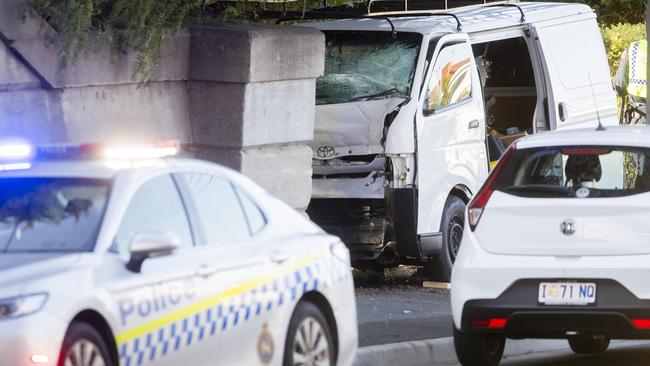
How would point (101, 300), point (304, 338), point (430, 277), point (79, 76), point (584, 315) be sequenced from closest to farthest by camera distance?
point (101, 300) → point (304, 338) → point (584, 315) → point (79, 76) → point (430, 277)

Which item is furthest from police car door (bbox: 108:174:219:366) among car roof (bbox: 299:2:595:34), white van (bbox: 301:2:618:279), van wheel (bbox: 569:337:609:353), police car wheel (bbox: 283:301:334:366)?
car roof (bbox: 299:2:595:34)

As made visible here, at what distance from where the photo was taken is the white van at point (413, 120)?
47.1 feet

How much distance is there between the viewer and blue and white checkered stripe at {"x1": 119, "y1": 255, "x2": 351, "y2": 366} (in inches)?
283

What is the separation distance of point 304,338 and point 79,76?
3.53 metres

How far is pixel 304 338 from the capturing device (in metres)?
8.54

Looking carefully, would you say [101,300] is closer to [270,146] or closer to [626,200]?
[626,200]

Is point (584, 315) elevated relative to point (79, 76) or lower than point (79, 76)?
lower

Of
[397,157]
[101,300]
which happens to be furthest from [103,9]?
[101,300]

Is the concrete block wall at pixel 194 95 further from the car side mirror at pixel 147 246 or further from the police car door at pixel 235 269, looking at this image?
the car side mirror at pixel 147 246

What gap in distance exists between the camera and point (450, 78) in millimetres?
14961

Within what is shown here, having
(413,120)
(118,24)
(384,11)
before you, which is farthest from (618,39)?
(118,24)

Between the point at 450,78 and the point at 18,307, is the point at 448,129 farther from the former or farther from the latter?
the point at 18,307

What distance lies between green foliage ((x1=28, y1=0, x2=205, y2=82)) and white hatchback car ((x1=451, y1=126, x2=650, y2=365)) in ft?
9.09

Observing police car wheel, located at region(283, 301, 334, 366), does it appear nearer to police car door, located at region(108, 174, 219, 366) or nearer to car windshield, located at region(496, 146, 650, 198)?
police car door, located at region(108, 174, 219, 366)
